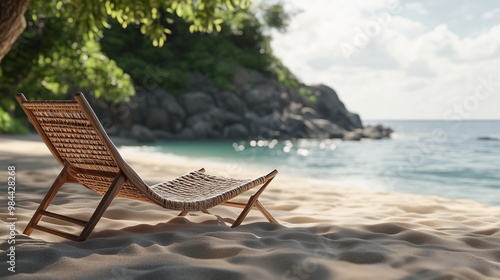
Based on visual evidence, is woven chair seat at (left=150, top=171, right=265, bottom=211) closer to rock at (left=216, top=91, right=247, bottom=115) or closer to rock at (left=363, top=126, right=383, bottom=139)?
rock at (left=216, top=91, right=247, bottom=115)

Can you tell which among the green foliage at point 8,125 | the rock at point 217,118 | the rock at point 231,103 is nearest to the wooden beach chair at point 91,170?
the green foliage at point 8,125

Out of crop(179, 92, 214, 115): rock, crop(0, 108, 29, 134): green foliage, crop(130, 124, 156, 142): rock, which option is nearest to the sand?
crop(0, 108, 29, 134): green foliage

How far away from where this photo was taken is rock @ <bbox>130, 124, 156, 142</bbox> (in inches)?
981

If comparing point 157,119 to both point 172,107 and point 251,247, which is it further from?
point 251,247

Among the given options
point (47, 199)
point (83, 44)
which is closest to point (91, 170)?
point (47, 199)

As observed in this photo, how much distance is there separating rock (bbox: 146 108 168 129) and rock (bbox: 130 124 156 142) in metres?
1.33

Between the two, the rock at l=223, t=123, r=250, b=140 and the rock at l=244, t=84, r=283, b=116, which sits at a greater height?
the rock at l=244, t=84, r=283, b=116

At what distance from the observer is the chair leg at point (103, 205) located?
2.91 metres

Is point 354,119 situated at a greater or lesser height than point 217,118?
greater

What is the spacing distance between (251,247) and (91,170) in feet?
3.79

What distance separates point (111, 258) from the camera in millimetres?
2531

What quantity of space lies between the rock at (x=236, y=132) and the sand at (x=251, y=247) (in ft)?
78.2

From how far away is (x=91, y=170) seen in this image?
3258 mm

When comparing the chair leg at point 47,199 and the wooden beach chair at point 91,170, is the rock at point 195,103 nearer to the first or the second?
the wooden beach chair at point 91,170
